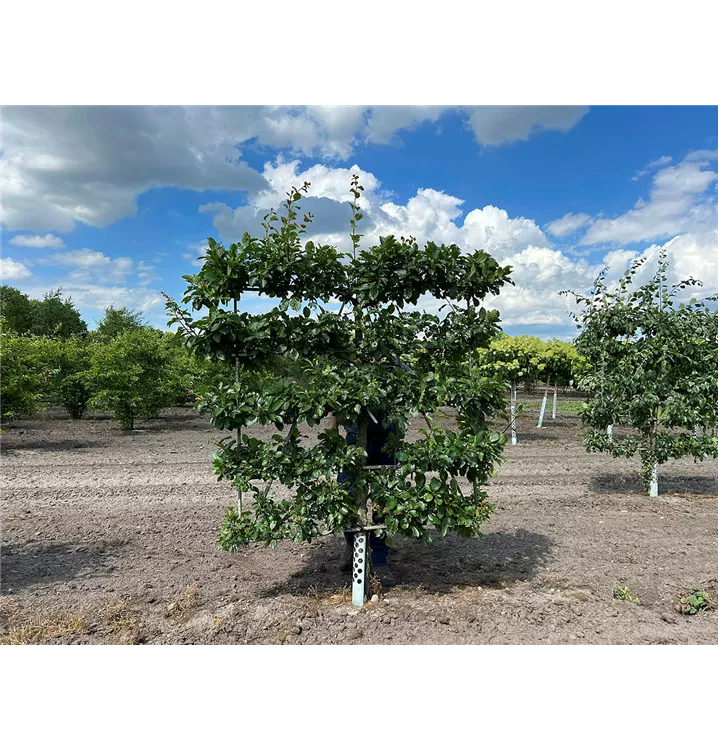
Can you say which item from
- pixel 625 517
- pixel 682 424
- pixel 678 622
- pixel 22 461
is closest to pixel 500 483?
pixel 625 517

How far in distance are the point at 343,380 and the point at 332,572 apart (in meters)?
2.13

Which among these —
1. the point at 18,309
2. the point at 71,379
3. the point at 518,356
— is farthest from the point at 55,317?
the point at 518,356

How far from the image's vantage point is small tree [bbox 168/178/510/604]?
349 centimetres

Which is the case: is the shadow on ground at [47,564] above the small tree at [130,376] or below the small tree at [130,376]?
below

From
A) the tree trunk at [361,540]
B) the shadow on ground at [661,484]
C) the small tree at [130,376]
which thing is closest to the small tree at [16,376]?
the small tree at [130,376]

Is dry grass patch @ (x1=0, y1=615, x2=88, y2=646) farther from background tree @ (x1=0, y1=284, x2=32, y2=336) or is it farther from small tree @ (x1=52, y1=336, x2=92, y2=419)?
background tree @ (x1=0, y1=284, x2=32, y2=336)

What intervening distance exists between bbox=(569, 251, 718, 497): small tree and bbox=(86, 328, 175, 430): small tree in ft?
38.3

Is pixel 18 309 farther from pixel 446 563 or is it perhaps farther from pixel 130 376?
pixel 446 563

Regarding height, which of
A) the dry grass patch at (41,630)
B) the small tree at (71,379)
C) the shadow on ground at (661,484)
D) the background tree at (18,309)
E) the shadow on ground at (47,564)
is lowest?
the shadow on ground at (47,564)

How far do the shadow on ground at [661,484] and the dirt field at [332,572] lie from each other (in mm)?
70

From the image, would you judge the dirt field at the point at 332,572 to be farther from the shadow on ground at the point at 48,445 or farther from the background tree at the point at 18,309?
the background tree at the point at 18,309

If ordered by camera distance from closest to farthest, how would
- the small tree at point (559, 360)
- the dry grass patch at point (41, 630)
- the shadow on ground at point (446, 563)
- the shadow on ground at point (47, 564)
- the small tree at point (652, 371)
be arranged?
the dry grass patch at point (41, 630) → the shadow on ground at point (446, 563) → the shadow on ground at point (47, 564) → the small tree at point (652, 371) → the small tree at point (559, 360)

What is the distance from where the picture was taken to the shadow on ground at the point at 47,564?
456 cm

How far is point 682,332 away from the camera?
23.7 feet
